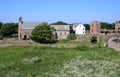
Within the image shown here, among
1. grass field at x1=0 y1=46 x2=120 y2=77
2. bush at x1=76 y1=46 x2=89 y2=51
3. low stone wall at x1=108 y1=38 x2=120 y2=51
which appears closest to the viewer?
grass field at x1=0 y1=46 x2=120 y2=77

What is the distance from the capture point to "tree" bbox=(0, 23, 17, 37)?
8881cm

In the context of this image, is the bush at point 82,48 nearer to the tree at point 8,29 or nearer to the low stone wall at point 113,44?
the low stone wall at point 113,44

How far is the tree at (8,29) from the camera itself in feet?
291

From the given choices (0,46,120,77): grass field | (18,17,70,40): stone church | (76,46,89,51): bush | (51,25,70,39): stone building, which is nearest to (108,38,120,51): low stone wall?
(76,46,89,51): bush

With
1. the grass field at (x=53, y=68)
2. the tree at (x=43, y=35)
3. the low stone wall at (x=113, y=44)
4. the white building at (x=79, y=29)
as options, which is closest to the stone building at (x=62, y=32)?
the white building at (x=79, y=29)

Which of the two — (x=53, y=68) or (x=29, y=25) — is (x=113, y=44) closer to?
(x=53, y=68)

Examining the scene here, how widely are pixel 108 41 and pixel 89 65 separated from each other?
20.8 m

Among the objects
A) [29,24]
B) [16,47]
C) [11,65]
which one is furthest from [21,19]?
[11,65]

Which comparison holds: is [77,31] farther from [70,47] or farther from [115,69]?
[115,69]

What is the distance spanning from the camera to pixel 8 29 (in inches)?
3533

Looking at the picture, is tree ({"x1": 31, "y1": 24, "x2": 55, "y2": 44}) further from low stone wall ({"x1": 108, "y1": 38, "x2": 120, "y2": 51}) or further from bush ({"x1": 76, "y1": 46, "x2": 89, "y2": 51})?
bush ({"x1": 76, "y1": 46, "x2": 89, "y2": 51})

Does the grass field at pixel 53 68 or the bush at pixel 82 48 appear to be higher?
the bush at pixel 82 48

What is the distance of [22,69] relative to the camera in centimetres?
2623

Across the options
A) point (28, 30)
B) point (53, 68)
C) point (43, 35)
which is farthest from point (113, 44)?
point (28, 30)
